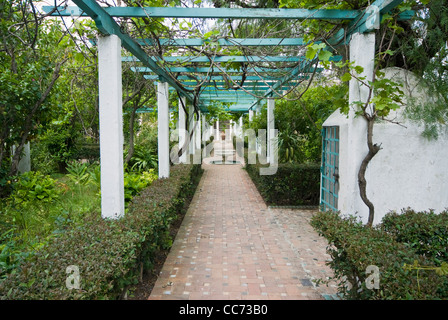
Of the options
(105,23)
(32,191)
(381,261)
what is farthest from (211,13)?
(32,191)

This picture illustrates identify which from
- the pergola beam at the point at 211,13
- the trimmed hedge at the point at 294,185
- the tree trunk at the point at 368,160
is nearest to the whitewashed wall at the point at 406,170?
the tree trunk at the point at 368,160

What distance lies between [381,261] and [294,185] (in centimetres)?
496

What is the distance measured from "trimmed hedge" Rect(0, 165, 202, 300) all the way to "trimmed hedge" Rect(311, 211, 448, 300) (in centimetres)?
168

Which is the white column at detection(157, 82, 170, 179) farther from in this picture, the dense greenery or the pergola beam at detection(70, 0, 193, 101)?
the dense greenery

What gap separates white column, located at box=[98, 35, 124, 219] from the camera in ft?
10.4

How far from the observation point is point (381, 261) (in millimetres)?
2230

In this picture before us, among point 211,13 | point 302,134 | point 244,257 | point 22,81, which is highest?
point 211,13

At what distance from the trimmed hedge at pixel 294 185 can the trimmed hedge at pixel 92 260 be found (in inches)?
157

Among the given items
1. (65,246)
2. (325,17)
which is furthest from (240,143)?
(65,246)

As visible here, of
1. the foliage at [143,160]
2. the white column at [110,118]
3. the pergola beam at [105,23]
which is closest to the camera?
the pergola beam at [105,23]

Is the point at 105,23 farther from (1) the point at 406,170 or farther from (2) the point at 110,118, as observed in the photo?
(1) the point at 406,170

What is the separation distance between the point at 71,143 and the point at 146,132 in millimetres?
2804

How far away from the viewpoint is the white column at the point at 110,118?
3.16 m

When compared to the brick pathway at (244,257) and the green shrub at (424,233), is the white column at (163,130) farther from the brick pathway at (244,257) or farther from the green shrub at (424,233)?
the green shrub at (424,233)
